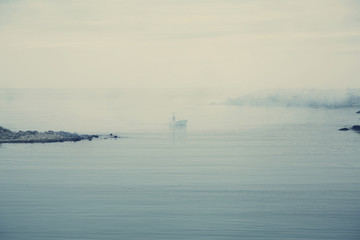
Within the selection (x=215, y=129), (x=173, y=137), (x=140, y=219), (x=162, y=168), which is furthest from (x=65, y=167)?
(x=215, y=129)

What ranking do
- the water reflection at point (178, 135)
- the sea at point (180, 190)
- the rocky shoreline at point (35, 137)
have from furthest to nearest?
the water reflection at point (178, 135)
the rocky shoreline at point (35, 137)
the sea at point (180, 190)

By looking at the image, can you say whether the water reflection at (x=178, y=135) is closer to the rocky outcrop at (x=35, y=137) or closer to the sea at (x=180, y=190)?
the sea at (x=180, y=190)

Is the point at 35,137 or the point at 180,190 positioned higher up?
the point at 35,137

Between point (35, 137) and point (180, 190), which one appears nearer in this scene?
point (180, 190)

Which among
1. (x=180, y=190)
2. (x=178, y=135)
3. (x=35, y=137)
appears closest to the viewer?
(x=180, y=190)

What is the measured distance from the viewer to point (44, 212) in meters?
29.2

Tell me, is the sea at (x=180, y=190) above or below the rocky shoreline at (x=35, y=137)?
below

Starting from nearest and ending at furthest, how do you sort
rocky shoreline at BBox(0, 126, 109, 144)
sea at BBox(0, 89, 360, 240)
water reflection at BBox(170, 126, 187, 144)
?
sea at BBox(0, 89, 360, 240) → rocky shoreline at BBox(0, 126, 109, 144) → water reflection at BBox(170, 126, 187, 144)

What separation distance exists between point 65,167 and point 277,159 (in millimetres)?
17826

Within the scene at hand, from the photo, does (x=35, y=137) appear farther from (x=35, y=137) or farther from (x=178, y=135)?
(x=178, y=135)

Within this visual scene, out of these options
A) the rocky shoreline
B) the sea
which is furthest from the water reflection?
the rocky shoreline

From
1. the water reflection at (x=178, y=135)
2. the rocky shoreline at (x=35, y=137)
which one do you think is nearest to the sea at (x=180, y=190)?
the rocky shoreline at (x=35, y=137)

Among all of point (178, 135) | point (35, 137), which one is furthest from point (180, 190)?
point (178, 135)

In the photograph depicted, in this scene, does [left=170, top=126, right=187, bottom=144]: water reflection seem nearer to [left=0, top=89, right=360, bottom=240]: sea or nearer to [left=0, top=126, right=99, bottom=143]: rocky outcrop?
[left=0, top=89, right=360, bottom=240]: sea
